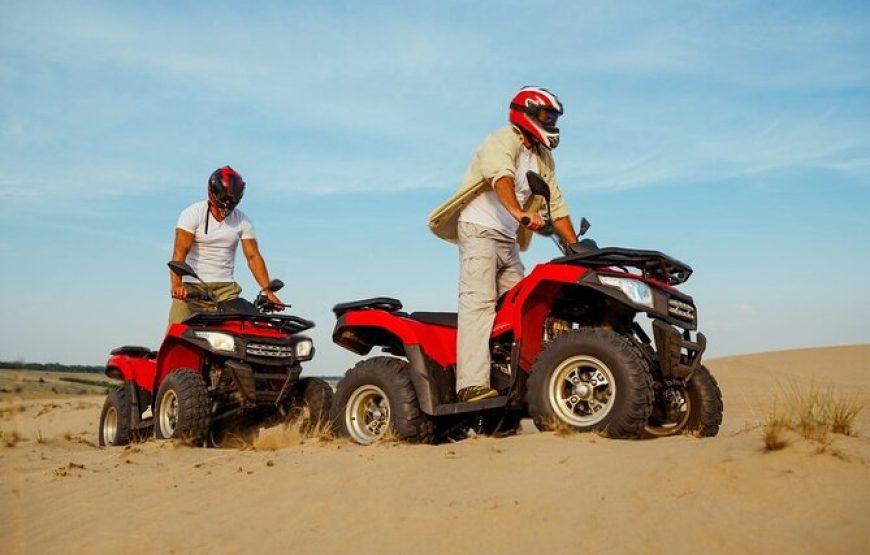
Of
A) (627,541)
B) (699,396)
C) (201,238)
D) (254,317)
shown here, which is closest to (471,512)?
(627,541)

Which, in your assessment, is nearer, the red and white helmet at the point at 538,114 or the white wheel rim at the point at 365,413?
the red and white helmet at the point at 538,114

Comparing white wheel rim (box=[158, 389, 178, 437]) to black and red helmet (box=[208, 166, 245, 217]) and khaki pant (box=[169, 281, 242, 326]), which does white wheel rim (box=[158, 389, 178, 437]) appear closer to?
khaki pant (box=[169, 281, 242, 326])

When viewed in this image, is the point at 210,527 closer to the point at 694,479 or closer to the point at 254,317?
the point at 694,479

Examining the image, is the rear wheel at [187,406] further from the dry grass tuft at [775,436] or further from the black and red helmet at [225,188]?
the dry grass tuft at [775,436]

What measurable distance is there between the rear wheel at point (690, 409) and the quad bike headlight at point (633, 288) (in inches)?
30.0

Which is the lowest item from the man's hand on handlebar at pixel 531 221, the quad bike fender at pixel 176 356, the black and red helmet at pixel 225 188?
the quad bike fender at pixel 176 356

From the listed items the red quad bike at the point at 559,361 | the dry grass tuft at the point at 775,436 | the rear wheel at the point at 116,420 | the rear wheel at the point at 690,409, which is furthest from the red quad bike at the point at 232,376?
the dry grass tuft at the point at 775,436

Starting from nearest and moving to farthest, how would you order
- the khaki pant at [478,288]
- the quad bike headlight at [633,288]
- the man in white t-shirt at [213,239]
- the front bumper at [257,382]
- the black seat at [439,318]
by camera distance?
1. the quad bike headlight at [633,288]
2. the khaki pant at [478,288]
3. the black seat at [439,318]
4. the front bumper at [257,382]
5. the man in white t-shirt at [213,239]

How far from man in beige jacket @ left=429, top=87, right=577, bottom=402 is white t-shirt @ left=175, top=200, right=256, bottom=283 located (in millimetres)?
3075

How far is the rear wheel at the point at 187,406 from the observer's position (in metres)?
8.09

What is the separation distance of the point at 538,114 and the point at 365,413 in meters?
2.75

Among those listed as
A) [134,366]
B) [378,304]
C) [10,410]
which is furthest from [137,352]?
→ [10,410]

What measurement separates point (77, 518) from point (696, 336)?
4271 millimetres

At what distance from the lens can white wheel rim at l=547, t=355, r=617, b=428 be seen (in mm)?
5977
